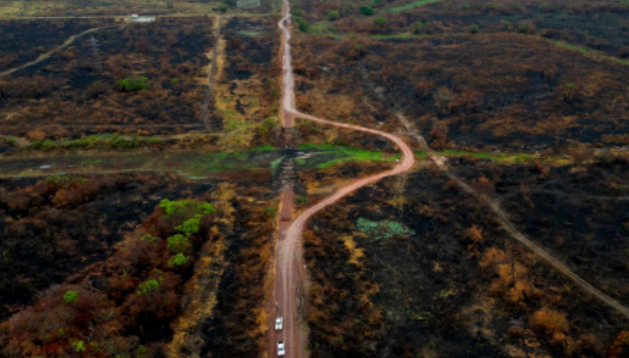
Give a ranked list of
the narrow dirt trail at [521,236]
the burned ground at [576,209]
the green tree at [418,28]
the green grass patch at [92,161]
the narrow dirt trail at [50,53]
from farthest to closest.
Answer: the green tree at [418,28], the narrow dirt trail at [50,53], the green grass patch at [92,161], the burned ground at [576,209], the narrow dirt trail at [521,236]

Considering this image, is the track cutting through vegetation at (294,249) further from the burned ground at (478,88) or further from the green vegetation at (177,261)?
the green vegetation at (177,261)

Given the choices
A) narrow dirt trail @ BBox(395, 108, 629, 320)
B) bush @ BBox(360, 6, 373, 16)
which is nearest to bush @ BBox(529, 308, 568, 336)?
narrow dirt trail @ BBox(395, 108, 629, 320)

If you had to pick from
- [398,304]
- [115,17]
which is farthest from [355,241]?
[115,17]

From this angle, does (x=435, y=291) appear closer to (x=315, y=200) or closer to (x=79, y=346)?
(x=315, y=200)

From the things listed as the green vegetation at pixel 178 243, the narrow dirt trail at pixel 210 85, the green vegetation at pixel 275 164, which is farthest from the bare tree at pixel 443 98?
the green vegetation at pixel 178 243

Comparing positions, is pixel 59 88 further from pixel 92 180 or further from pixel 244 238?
pixel 244 238

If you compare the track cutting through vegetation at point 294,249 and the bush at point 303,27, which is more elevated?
the bush at point 303,27

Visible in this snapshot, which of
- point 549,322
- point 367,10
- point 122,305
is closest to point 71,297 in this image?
point 122,305
